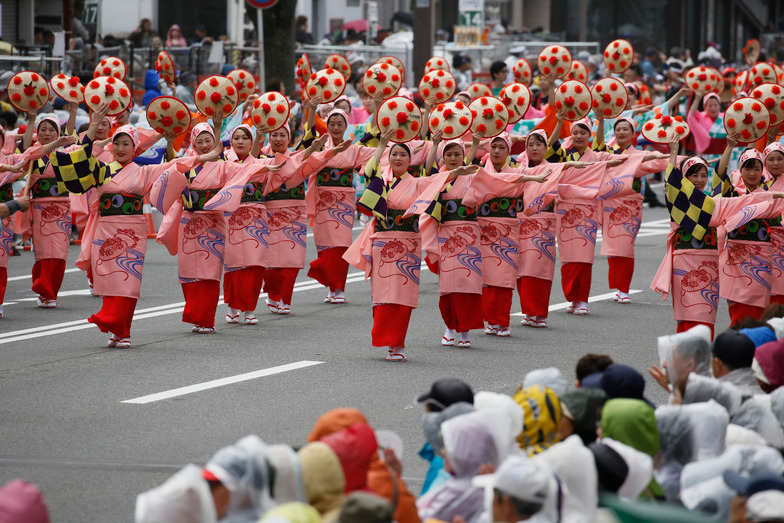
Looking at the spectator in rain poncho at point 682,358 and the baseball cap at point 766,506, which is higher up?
the spectator in rain poncho at point 682,358

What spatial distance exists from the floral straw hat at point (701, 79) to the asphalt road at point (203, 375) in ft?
10.4

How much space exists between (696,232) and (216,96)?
425 cm

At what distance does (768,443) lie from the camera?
18.8ft

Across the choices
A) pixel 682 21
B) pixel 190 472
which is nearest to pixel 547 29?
pixel 682 21

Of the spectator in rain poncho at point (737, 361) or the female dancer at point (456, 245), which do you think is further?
the female dancer at point (456, 245)

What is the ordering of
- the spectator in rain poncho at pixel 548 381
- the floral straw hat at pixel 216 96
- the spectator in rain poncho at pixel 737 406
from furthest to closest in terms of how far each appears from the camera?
the floral straw hat at pixel 216 96, the spectator in rain poncho at pixel 737 406, the spectator in rain poncho at pixel 548 381

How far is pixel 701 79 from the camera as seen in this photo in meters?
15.6

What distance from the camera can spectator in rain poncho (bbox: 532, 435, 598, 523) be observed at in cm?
447

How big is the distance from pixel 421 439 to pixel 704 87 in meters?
9.49

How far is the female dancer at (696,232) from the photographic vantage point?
379 inches

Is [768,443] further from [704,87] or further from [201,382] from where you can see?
[704,87]

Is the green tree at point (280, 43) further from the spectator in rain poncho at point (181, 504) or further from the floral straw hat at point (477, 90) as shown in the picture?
the spectator in rain poncho at point (181, 504)

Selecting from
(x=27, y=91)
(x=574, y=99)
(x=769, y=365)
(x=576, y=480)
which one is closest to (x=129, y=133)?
(x=27, y=91)

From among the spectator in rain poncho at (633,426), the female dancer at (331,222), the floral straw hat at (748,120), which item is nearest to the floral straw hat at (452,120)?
the floral straw hat at (748,120)
